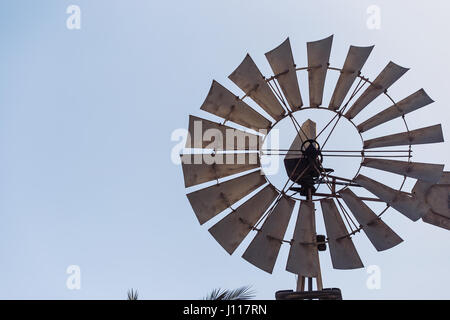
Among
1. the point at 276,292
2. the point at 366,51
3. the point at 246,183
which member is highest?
the point at 366,51

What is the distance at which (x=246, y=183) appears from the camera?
8695mm

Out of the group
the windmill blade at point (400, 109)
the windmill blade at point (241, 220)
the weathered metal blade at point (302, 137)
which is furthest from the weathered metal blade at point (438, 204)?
the windmill blade at point (241, 220)

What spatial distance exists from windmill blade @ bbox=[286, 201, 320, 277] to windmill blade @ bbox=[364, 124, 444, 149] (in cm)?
124

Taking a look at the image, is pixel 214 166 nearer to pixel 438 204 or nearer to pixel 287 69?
pixel 287 69

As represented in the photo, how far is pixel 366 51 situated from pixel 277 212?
2.47 m

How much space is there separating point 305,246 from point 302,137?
1.61 m

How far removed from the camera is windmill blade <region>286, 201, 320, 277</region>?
8.04m

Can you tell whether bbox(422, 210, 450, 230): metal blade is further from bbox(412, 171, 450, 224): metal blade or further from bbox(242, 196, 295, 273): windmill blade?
bbox(242, 196, 295, 273): windmill blade

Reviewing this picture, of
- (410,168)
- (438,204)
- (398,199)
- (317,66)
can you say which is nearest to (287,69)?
(317,66)
